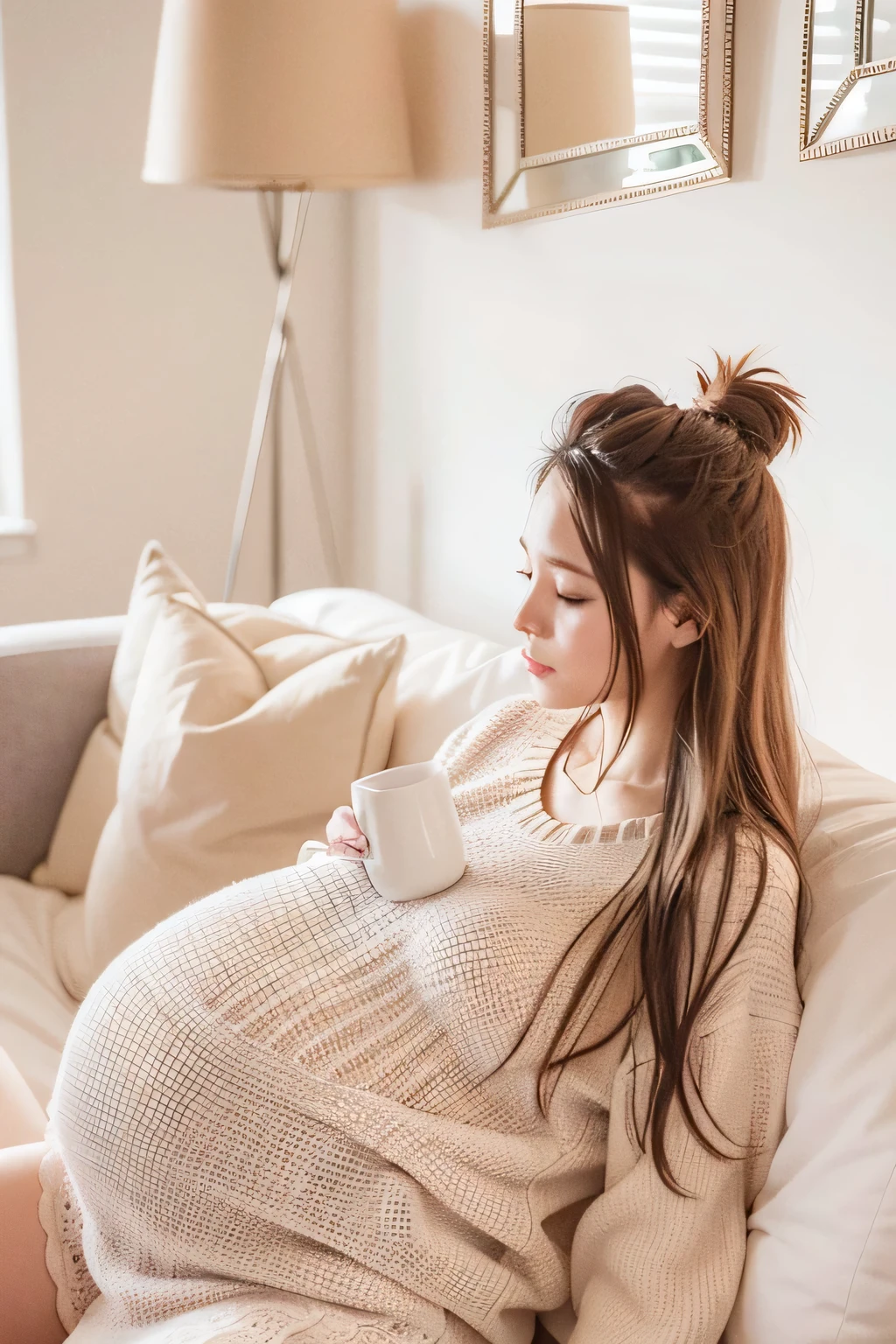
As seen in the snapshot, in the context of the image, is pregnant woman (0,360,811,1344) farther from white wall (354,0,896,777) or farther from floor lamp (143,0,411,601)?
floor lamp (143,0,411,601)

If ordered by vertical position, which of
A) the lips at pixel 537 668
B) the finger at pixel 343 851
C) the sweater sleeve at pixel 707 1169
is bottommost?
the sweater sleeve at pixel 707 1169

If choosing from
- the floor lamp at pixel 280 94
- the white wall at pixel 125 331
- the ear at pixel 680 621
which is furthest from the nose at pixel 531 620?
the white wall at pixel 125 331

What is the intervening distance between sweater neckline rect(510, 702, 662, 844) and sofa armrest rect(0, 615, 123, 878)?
94cm

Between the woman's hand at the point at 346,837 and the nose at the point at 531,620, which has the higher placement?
the nose at the point at 531,620

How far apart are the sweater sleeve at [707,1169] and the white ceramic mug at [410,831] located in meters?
0.21

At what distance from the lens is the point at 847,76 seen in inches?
51.6

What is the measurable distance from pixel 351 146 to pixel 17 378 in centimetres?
97

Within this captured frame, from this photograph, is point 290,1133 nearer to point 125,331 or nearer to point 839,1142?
point 839,1142

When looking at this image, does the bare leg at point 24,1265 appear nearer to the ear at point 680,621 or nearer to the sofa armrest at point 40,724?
the ear at point 680,621

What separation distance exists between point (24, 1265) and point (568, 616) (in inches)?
28.1

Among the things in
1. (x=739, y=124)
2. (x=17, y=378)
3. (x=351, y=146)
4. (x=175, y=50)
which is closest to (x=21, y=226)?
(x=17, y=378)

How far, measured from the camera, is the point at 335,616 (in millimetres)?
1961

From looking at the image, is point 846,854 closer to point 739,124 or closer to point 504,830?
point 504,830

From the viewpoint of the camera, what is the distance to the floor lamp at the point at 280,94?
2117 mm
